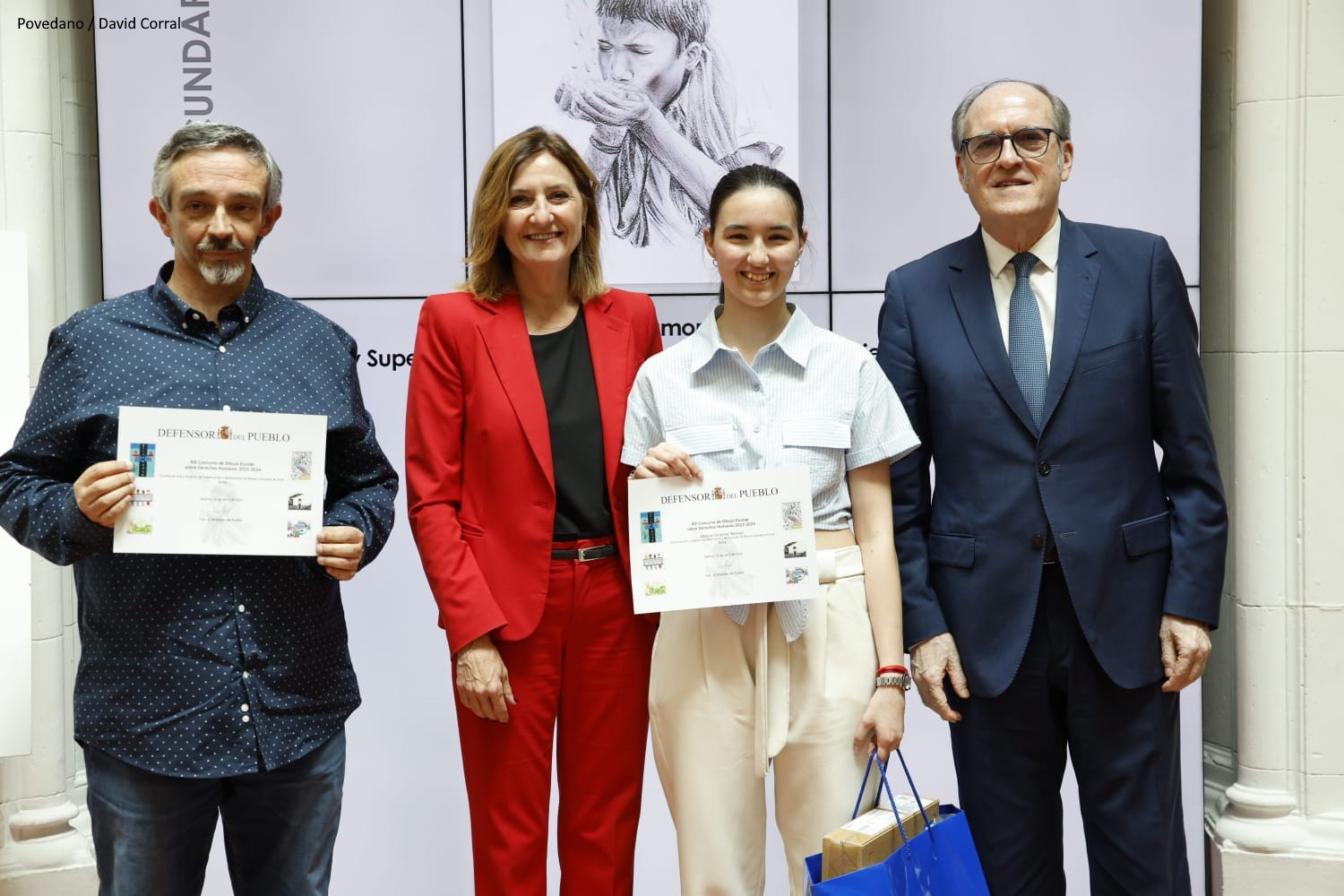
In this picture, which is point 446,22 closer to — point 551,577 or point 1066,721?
point 551,577

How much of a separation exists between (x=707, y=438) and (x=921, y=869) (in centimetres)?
91

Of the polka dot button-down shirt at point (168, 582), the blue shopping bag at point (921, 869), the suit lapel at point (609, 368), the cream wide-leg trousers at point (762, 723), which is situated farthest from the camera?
the suit lapel at point (609, 368)

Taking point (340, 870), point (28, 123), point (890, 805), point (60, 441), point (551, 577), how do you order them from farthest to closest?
point (340, 870)
point (28, 123)
point (551, 577)
point (890, 805)
point (60, 441)

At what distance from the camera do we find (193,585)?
7.31 ft

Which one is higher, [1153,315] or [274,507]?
[1153,315]

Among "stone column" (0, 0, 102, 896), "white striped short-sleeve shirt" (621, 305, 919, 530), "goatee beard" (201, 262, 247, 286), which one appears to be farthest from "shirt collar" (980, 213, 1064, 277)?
"stone column" (0, 0, 102, 896)

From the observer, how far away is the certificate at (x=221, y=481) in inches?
83.7

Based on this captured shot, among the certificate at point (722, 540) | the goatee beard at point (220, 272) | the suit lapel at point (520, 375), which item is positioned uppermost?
the goatee beard at point (220, 272)

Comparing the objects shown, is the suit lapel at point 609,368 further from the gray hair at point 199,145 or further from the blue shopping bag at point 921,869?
the blue shopping bag at point 921,869

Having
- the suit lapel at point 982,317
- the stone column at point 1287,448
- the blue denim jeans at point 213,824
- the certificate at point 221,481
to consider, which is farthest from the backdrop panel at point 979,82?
the blue denim jeans at point 213,824

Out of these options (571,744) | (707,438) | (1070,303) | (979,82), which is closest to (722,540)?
(707,438)

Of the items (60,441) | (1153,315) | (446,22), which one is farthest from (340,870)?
(1153,315)

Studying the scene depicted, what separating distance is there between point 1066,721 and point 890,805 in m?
0.46

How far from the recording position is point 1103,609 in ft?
7.98
